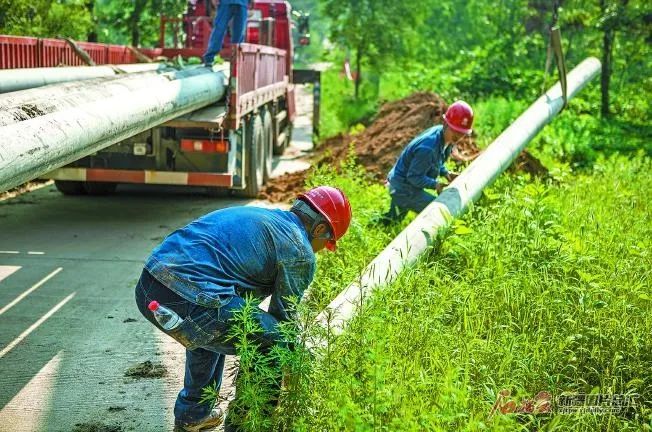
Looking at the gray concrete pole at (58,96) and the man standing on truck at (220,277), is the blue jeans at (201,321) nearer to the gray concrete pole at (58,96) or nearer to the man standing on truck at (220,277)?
the man standing on truck at (220,277)

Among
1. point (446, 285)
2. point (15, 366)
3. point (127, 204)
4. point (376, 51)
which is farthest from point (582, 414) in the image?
point (376, 51)

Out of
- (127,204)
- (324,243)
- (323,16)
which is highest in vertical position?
(323,16)

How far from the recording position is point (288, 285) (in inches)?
160

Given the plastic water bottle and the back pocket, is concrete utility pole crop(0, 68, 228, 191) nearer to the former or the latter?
the plastic water bottle

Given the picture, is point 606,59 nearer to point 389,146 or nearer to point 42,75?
point 389,146

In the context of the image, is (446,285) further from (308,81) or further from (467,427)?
(308,81)

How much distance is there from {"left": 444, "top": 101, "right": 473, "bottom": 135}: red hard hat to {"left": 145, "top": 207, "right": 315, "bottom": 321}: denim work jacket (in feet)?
12.4

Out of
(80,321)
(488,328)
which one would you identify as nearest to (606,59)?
(488,328)

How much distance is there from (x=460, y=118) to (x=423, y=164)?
0.52 meters

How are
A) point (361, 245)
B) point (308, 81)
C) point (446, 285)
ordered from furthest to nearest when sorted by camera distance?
point (308, 81), point (361, 245), point (446, 285)

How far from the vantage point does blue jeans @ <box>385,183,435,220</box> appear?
25.6 ft

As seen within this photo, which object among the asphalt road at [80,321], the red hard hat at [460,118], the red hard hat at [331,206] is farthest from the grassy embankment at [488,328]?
the asphalt road at [80,321]

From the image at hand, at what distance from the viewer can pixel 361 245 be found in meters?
7.13

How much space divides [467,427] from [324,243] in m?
1.20
